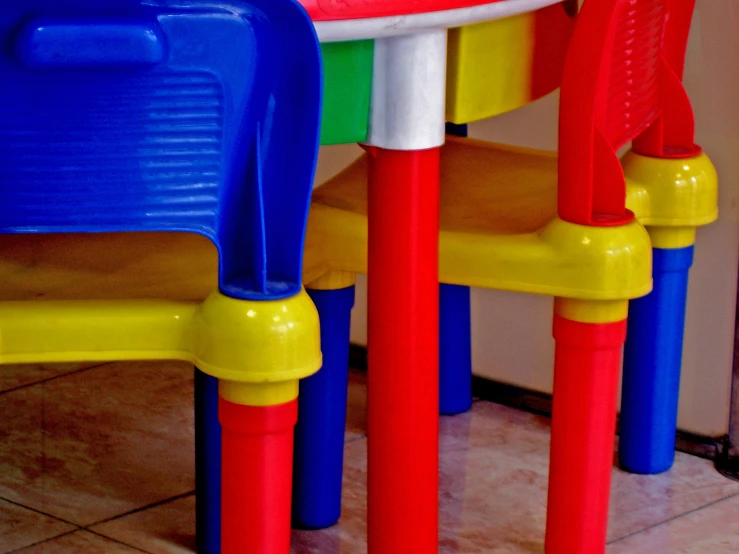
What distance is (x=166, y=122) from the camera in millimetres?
857

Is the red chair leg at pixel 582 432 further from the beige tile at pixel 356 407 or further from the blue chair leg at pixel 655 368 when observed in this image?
the beige tile at pixel 356 407

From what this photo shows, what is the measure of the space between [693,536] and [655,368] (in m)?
0.20

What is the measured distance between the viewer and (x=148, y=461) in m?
1.61

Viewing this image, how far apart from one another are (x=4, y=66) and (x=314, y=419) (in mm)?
666

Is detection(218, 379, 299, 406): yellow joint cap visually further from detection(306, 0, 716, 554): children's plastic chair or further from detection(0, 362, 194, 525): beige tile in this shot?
detection(0, 362, 194, 525): beige tile

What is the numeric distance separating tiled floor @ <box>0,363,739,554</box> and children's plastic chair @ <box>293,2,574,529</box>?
0.07 m

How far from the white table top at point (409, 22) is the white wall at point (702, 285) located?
58cm

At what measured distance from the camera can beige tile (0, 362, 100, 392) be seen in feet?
6.20

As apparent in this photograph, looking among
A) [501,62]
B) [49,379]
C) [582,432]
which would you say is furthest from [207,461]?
[49,379]

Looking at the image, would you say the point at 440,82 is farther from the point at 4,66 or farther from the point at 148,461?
the point at 148,461

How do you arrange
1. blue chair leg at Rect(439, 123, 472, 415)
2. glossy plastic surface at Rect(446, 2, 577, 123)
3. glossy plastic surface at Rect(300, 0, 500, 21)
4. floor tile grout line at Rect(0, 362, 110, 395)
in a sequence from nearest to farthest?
glossy plastic surface at Rect(300, 0, 500, 21) → glossy plastic surface at Rect(446, 2, 577, 123) → blue chair leg at Rect(439, 123, 472, 415) → floor tile grout line at Rect(0, 362, 110, 395)

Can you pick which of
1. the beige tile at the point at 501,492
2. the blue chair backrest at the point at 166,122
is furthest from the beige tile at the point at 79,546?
the blue chair backrest at the point at 166,122

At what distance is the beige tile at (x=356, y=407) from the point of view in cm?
172

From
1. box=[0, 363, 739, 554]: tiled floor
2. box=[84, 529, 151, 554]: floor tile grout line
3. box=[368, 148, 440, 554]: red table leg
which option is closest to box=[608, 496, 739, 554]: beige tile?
box=[0, 363, 739, 554]: tiled floor
